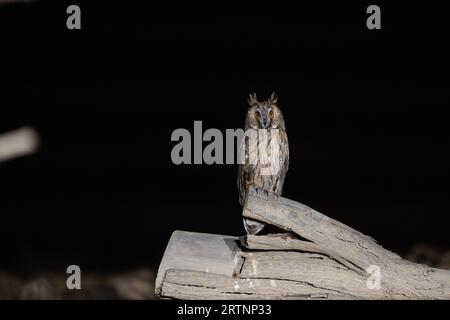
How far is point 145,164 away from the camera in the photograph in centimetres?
440

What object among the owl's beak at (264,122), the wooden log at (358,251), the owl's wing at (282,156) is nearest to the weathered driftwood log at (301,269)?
the wooden log at (358,251)

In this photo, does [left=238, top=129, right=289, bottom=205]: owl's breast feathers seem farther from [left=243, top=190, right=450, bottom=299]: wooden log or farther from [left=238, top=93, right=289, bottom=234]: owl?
[left=243, top=190, right=450, bottom=299]: wooden log

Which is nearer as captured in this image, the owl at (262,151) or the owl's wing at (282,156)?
the owl at (262,151)

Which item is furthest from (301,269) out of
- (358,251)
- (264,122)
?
(264,122)

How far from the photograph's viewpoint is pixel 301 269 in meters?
2.53

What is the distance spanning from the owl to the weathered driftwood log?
68 cm

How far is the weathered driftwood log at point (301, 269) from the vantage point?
2.49 metres

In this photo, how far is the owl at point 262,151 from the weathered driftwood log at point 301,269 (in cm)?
68

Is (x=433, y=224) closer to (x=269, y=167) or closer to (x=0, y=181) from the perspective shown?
(x=269, y=167)

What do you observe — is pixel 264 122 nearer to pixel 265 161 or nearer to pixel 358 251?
pixel 265 161

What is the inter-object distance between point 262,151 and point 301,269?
889 millimetres

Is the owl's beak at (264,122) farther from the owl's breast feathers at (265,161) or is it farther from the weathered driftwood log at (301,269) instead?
the weathered driftwood log at (301,269)

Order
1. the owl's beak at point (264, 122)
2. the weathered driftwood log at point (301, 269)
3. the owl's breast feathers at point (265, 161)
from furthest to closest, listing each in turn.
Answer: the owl's breast feathers at point (265, 161) < the owl's beak at point (264, 122) < the weathered driftwood log at point (301, 269)

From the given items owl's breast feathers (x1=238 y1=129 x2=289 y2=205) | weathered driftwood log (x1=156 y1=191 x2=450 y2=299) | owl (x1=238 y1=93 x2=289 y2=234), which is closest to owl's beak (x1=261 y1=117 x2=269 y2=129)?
owl (x1=238 y1=93 x2=289 y2=234)
